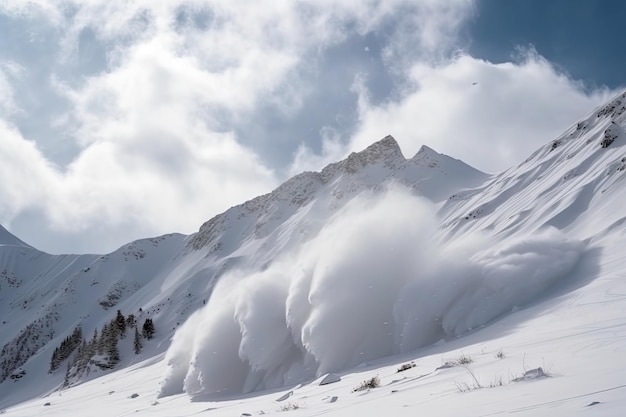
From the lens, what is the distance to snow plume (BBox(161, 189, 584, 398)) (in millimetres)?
18453

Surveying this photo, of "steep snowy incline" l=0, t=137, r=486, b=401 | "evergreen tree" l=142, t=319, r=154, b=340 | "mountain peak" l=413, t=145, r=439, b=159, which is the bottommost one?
"evergreen tree" l=142, t=319, r=154, b=340

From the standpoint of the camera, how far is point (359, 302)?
20.6m

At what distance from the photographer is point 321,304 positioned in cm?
2064

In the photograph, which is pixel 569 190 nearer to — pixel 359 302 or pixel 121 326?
pixel 359 302

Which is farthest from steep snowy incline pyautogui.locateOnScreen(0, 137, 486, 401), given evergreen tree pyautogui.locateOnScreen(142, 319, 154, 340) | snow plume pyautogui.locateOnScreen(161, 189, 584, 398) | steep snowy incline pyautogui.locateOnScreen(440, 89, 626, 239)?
snow plume pyautogui.locateOnScreen(161, 189, 584, 398)

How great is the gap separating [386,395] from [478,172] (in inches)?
4333

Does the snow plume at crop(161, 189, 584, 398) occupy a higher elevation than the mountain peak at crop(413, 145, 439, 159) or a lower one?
lower

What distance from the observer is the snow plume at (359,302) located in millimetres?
18453

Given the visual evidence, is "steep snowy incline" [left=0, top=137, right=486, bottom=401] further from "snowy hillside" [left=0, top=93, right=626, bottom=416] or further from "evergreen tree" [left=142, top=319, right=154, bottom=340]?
"snowy hillside" [left=0, top=93, right=626, bottom=416]

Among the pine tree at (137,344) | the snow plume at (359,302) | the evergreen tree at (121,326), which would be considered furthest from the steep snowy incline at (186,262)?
the snow plume at (359,302)

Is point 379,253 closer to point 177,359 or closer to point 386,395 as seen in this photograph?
point 177,359

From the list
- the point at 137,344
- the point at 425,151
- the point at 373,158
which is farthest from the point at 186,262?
the point at 425,151

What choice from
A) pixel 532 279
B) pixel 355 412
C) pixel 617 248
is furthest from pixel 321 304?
pixel 355 412

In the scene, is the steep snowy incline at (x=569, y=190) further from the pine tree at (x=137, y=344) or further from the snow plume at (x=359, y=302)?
the pine tree at (x=137, y=344)
